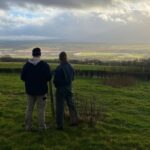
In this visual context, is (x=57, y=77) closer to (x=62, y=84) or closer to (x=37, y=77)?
(x=62, y=84)

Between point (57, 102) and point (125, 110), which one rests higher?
point (57, 102)

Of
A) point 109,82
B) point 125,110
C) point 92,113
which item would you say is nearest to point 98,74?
point 109,82

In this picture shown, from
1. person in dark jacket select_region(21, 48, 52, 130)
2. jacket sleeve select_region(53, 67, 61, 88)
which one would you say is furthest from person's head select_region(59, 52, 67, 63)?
person in dark jacket select_region(21, 48, 52, 130)

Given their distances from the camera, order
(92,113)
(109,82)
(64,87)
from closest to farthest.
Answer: (64,87), (92,113), (109,82)

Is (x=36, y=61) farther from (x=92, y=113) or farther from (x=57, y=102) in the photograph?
(x=92, y=113)

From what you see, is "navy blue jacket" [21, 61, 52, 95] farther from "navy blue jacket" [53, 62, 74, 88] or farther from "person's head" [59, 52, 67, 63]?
"person's head" [59, 52, 67, 63]

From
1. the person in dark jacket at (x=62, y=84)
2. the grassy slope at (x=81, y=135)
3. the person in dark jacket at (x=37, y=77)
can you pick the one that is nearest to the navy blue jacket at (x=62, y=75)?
the person in dark jacket at (x=62, y=84)

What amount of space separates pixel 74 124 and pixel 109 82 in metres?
26.2

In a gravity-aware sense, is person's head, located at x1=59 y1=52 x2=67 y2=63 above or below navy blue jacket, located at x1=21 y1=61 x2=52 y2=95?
above

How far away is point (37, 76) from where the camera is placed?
1224 centimetres

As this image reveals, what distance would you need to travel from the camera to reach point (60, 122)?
42.4ft

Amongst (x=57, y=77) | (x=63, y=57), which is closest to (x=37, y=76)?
(x=57, y=77)

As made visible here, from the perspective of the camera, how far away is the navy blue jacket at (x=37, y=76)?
→ 40.0 feet

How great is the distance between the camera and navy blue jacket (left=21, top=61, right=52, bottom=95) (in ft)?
40.0
